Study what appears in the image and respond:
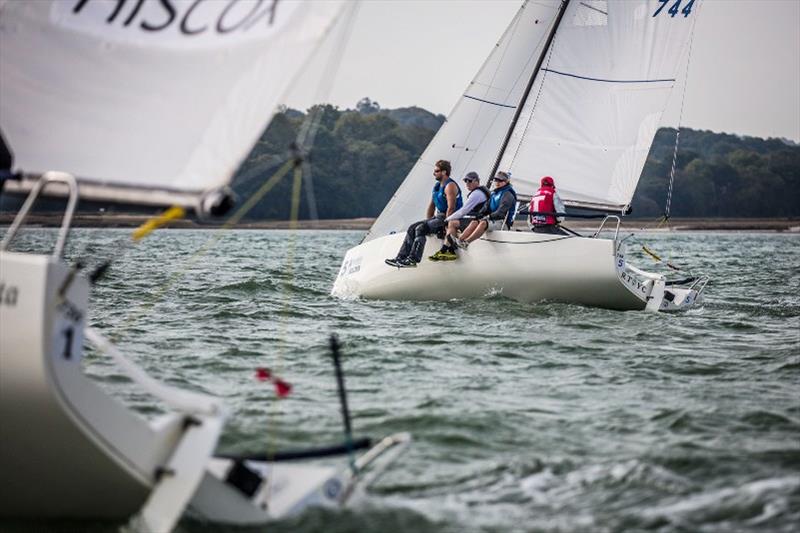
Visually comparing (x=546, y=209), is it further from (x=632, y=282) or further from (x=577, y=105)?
(x=577, y=105)

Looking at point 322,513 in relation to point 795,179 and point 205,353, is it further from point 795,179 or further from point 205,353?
point 795,179

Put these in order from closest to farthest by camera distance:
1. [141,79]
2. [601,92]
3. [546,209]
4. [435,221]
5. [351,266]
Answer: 1. [141,79]
2. [435,221]
3. [546,209]
4. [351,266]
5. [601,92]

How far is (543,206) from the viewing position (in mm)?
14477

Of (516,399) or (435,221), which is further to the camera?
(435,221)

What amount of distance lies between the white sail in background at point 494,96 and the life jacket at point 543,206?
201 centimetres

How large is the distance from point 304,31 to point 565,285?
8.54 metres

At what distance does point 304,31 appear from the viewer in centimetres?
573

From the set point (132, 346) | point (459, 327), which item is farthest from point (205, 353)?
point (459, 327)

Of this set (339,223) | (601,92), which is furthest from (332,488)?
(339,223)

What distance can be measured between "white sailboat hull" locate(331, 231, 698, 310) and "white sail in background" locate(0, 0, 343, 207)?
8.11 m

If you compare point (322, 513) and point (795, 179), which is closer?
point (322, 513)

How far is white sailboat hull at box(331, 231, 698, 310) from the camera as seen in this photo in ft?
44.6

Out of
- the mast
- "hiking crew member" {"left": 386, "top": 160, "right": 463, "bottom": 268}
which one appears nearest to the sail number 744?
the mast

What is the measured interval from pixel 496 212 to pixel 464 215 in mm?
699
